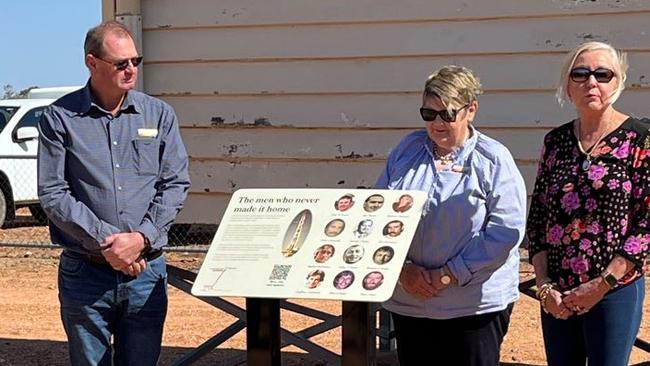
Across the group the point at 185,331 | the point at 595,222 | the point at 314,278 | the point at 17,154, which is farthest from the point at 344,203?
the point at 17,154

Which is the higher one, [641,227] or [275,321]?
[641,227]

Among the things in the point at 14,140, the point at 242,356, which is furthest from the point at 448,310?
the point at 14,140

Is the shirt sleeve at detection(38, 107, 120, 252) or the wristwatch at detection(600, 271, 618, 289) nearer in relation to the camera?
the wristwatch at detection(600, 271, 618, 289)

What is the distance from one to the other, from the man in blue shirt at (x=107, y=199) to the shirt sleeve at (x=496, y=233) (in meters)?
1.20

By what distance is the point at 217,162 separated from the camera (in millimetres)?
8484

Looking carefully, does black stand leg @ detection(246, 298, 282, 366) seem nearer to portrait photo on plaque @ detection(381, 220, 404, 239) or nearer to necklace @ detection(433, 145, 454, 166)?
portrait photo on plaque @ detection(381, 220, 404, 239)

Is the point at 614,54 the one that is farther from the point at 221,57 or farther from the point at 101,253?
the point at 221,57

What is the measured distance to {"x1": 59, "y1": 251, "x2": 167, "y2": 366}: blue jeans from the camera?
3807 mm

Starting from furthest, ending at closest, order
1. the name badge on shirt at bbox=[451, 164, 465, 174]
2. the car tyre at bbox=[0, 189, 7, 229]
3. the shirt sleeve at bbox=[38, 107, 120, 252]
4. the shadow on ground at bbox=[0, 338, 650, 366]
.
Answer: the car tyre at bbox=[0, 189, 7, 229], the shadow on ground at bbox=[0, 338, 650, 366], the shirt sleeve at bbox=[38, 107, 120, 252], the name badge on shirt at bbox=[451, 164, 465, 174]

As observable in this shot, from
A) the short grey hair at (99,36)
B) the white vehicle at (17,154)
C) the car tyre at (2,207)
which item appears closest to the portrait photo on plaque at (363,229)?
the short grey hair at (99,36)

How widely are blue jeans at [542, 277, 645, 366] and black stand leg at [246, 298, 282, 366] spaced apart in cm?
101

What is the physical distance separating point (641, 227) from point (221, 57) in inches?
212

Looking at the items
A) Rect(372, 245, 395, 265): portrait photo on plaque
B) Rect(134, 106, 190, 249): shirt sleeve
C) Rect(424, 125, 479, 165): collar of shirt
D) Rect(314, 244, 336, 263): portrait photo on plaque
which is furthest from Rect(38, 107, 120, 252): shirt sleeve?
Rect(424, 125, 479, 165): collar of shirt

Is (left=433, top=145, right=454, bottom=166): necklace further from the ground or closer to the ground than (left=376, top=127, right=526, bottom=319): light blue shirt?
further from the ground
